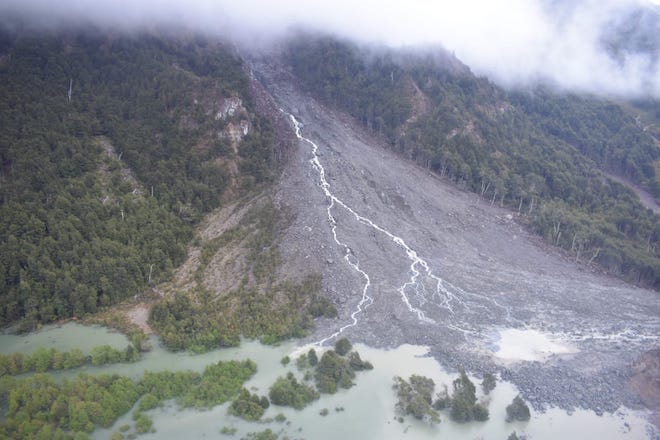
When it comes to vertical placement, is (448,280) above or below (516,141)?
below

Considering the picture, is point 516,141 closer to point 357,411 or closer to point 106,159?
point 106,159

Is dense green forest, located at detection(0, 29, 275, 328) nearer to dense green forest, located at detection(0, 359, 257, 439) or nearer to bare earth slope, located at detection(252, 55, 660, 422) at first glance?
bare earth slope, located at detection(252, 55, 660, 422)

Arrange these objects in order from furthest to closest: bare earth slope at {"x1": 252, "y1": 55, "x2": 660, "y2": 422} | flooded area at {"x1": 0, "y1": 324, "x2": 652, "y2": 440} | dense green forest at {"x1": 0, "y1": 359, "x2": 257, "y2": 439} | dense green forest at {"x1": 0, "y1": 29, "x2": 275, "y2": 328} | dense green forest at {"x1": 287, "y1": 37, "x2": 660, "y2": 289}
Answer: dense green forest at {"x1": 287, "y1": 37, "x2": 660, "y2": 289}, dense green forest at {"x1": 0, "y1": 29, "x2": 275, "y2": 328}, bare earth slope at {"x1": 252, "y1": 55, "x2": 660, "y2": 422}, flooded area at {"x1": 0, "y1": 324, "x2": 652, "y2": 440}, dense green forest at {"x1": 0, "y1": 359, "x2": 257, "y2": 439}

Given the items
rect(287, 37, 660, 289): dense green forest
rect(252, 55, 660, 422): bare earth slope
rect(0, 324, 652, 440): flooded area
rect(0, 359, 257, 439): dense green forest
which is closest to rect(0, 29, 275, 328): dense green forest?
rect(0, 324, 652, 440): flooded area

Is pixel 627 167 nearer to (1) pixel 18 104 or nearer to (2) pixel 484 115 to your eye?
(2) pixel 484 115

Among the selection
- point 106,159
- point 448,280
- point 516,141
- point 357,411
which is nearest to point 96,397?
point 357,411

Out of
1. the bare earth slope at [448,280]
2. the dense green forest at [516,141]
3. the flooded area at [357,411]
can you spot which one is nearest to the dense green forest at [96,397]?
the flooded area at [357,411]

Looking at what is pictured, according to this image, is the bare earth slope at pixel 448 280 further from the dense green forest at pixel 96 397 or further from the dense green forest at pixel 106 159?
the dense green forest at pixel 96 397
